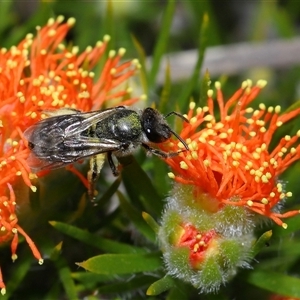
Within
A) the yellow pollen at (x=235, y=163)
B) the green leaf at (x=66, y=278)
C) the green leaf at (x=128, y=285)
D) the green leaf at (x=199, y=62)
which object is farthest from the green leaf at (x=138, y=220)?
the green leaf at (x=199, y=62)

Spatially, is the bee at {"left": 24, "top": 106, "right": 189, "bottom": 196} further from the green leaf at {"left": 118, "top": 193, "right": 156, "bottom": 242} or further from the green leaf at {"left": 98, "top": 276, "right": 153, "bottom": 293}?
the green leaf at {"left": 98, "top": 276, "right": 153, "bottom": 293}

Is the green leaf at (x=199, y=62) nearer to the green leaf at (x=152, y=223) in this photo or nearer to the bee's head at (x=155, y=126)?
the bee's head at (x=155, y=126)

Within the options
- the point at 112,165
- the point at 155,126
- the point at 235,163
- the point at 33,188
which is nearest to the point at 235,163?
the point at 235,163

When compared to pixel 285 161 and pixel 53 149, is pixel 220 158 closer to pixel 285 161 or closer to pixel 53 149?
pixel 285 161

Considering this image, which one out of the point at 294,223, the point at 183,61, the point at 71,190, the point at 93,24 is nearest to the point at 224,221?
the point at 294,223

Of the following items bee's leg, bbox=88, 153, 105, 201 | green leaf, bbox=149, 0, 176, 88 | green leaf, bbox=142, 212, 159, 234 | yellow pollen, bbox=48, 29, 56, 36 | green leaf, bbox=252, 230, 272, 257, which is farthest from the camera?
green leaf, bbox=149, 0, 176, 88

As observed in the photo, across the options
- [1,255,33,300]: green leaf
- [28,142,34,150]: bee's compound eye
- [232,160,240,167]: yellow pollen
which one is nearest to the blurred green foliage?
[1,255,33,300]: green leaf

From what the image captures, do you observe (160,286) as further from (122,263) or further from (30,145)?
(30,145)
